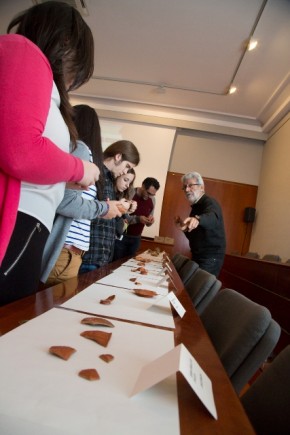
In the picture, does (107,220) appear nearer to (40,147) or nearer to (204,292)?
(204,292)

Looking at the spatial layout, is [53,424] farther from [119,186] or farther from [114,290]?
[119,186]

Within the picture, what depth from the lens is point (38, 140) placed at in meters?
0.70

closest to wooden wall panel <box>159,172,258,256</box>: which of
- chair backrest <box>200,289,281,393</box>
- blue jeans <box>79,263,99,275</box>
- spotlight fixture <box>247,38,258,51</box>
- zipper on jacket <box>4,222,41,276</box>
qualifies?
spotlight fixture <box>247,38,258,51</box>

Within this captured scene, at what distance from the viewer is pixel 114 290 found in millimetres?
1186

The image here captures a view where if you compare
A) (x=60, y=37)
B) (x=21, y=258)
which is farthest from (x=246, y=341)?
(x=60, y=37)

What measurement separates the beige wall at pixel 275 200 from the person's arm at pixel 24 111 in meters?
4.26

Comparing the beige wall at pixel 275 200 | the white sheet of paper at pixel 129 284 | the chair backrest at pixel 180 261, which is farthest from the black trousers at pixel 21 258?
the beige wall at pixel 275 200

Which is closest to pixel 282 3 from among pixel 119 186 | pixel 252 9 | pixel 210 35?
pixel 252 9

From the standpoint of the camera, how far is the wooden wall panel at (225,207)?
6.26 metres

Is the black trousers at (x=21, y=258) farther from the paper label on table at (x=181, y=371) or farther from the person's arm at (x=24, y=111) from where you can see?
the paper label on table at (x=181, y=371)

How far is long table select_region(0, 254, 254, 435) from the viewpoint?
1.37 feet

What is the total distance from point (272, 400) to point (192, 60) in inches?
180

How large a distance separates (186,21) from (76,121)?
9.68 feet

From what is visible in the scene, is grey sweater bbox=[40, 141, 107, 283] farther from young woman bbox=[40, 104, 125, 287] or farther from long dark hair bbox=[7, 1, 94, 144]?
long dark hair bbox=[7, 1, 94, 144]
